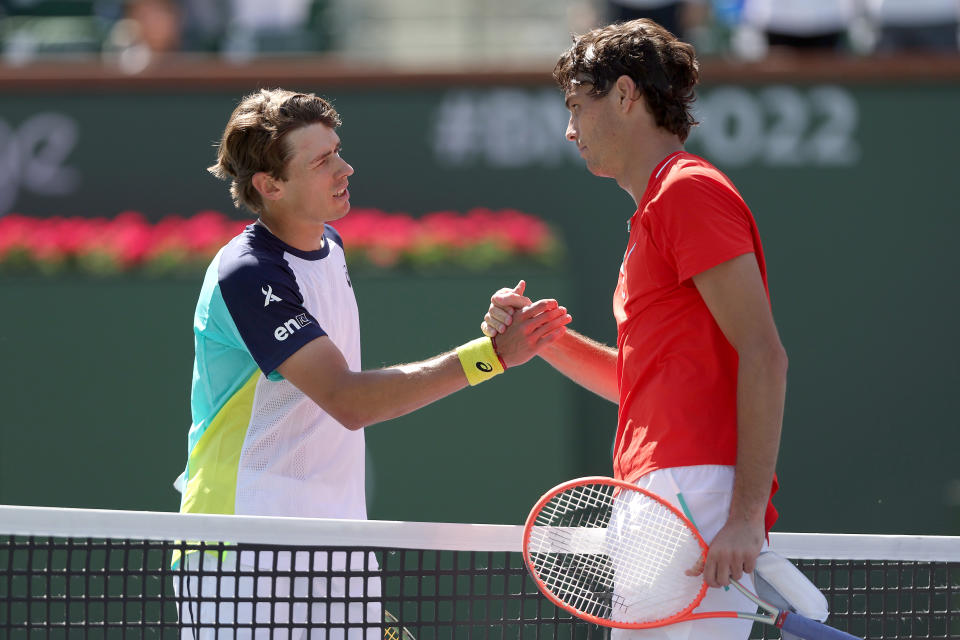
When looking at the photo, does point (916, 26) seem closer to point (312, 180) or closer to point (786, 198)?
point (786, 198)

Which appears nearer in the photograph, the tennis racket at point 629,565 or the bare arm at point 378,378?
the tennis racket at point 629,565

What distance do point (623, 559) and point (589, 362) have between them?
0.81m

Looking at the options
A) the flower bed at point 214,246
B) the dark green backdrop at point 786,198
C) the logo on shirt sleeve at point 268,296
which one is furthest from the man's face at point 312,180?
the dark green backdrop at point 786,198

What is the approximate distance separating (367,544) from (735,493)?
0.81m

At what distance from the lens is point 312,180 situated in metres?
3.17

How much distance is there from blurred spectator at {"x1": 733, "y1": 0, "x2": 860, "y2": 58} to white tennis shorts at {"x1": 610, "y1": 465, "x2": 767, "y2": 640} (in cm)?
577

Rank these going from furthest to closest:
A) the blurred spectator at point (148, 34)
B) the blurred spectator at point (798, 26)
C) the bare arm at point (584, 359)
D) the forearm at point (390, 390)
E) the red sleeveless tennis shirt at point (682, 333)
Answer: the blurred spectator at point (148, 34)
the blurred spectator at point (798, 26)
the bare arm at point (584, 359)
the forearm at point (390, 390)
the red sleeveless tennis shirt at point (682, 333)

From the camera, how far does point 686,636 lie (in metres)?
2.42

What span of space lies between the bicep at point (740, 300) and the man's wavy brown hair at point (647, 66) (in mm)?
504

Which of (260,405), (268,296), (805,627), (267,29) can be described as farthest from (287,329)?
(267,29)

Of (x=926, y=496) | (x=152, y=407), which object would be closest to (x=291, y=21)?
(x=152, y=407)

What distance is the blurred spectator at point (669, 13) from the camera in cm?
784

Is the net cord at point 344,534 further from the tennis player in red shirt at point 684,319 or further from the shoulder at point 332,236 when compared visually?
the shoulder at point 332,236

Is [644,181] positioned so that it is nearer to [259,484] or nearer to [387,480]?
[259,484]
